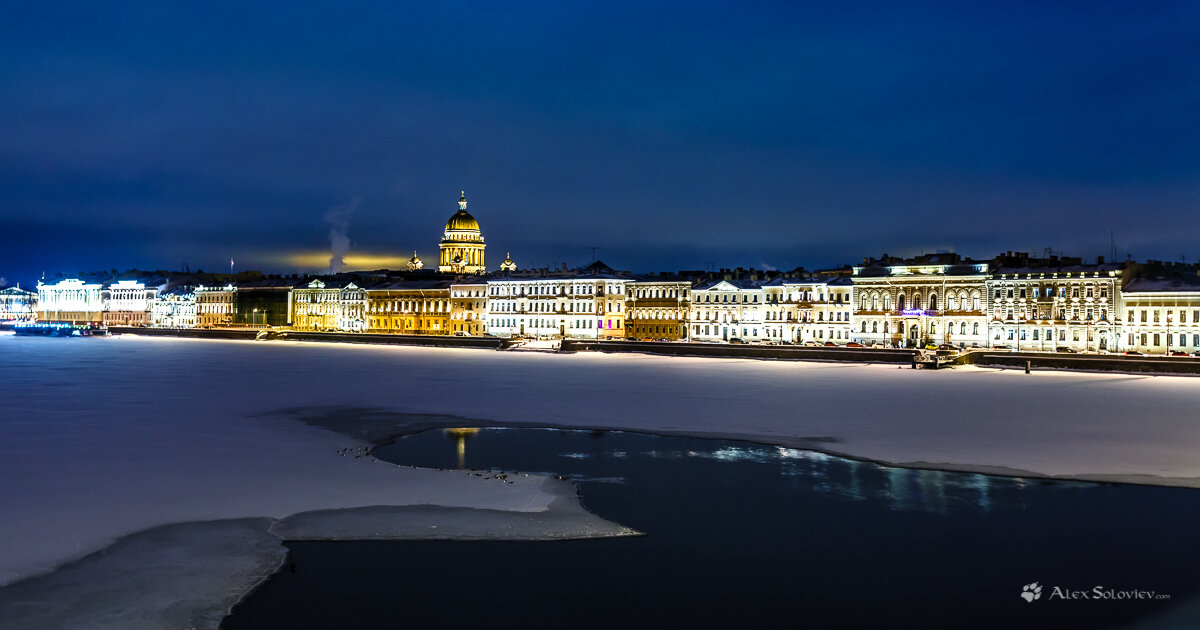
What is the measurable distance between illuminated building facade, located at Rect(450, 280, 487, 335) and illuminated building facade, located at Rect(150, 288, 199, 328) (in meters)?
45.0

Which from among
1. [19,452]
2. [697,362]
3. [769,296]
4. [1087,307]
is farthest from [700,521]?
[769,296]

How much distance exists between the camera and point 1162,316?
5653cm

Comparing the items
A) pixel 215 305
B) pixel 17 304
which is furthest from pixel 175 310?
pixel 17 304

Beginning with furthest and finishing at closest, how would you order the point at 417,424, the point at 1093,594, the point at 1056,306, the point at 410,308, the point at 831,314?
the point at 410,308, the point at 831,314, the point at 1056,306, the point at 417,424, the point at 1093,594

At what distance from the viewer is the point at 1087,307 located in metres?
59.8

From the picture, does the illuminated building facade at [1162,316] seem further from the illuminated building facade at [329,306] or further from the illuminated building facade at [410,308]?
the illuminated building facade at [329,306]

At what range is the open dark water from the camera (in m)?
10.5

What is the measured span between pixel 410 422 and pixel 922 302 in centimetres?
5030

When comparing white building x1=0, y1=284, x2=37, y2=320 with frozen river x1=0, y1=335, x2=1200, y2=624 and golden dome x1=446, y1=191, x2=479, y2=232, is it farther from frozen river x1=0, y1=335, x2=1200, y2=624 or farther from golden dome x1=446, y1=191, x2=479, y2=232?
frozen river x1=0, y1=335, x2=1200, y2=624

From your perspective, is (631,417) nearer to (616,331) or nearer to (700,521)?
(700,521)

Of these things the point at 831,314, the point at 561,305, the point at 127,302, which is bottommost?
the point at 831,314

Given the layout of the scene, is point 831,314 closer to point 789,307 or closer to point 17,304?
point 789,307

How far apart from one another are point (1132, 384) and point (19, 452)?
37.9 m

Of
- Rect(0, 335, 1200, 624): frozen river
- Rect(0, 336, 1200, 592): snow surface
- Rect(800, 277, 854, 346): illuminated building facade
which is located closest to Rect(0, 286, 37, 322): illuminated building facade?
Rect(0, 336, 1200, 592): snow surface
